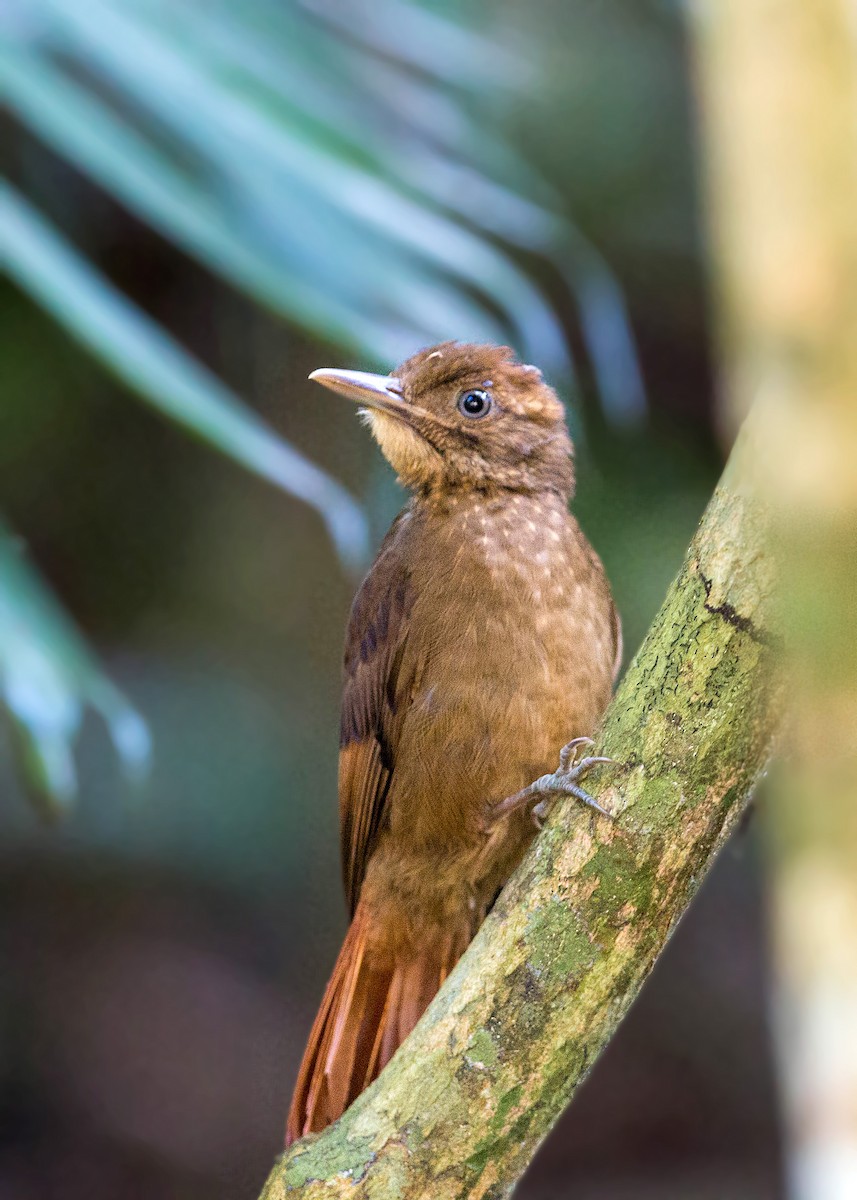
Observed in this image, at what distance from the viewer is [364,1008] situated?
72.6 inches

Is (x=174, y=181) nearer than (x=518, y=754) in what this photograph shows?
No

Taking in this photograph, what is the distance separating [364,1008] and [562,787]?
0.62 meters

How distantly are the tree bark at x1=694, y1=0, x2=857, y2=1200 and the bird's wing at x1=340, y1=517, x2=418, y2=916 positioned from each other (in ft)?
2.15

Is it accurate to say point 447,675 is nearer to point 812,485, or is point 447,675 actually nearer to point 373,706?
point 373,706

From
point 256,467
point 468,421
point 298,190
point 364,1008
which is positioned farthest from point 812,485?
point 298,190

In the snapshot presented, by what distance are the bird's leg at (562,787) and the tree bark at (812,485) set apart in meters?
0.26

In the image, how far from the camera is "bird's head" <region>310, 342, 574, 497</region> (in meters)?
1.87

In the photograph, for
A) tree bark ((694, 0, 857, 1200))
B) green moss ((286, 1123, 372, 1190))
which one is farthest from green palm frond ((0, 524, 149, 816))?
tree bark ((694, 0, 857, 1200))

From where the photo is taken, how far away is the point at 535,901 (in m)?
1.37

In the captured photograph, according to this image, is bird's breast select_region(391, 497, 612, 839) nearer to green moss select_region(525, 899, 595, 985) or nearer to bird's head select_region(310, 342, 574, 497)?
bird's head select_region(310, 342, 574, 497)

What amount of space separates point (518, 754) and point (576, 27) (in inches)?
62.2

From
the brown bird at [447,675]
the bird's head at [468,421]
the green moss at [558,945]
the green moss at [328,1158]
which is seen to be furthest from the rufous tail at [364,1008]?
the bird's head at [468,421]

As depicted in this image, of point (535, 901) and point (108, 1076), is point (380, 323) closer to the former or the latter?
point (535, 901)

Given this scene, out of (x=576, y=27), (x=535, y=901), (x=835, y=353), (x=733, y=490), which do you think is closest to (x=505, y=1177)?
(x=535, y=901)
